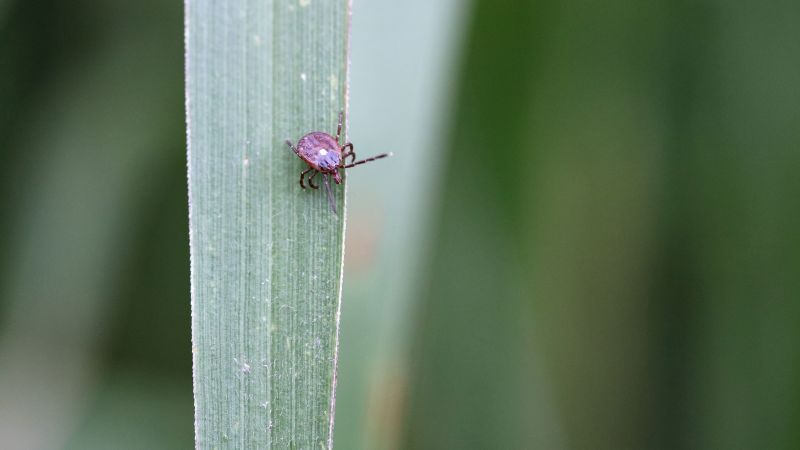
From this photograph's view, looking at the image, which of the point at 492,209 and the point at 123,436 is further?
the point at 492,209

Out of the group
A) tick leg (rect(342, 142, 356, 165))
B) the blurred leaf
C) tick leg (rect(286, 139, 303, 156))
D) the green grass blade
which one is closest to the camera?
the green grass blade

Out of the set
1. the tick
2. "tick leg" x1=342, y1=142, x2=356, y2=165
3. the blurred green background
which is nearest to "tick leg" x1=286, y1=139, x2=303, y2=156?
the tick

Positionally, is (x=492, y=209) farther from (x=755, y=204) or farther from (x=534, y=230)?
(x=755, y=204)

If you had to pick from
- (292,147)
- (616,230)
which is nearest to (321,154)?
(292,147)

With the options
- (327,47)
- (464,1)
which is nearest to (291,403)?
(327,47)

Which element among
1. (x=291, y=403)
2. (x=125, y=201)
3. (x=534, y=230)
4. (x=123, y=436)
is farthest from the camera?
(x=534, y=230)

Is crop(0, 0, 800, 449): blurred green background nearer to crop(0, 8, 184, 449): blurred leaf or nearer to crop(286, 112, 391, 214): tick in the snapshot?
crop(0, 8, 184, 449): blurred leaf
